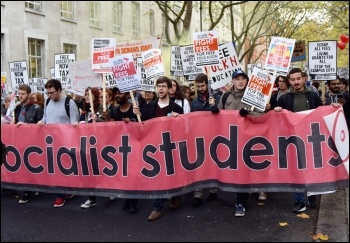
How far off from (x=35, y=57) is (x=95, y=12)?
5.67m

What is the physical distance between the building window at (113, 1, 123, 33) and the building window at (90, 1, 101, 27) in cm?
168

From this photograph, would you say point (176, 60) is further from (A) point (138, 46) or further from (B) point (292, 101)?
(B) point (292, 101)

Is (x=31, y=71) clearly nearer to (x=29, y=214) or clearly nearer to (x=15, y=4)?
(x=15, y=4)

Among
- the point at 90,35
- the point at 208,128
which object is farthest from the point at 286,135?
the point at 90,35

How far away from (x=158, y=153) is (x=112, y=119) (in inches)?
41.3

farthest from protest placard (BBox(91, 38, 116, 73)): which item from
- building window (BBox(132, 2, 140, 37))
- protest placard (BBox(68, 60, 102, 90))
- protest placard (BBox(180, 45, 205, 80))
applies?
building window (BBox(132, 2, 140, 37))

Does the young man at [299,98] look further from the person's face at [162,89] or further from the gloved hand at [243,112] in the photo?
the person's face at [162,89]

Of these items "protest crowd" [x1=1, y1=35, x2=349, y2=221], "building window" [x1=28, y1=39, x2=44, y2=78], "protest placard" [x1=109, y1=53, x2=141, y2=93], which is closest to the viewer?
"protest crowd" [x1=1, y1=35, x2=349, y2=221]

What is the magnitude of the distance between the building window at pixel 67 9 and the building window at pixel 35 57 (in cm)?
230

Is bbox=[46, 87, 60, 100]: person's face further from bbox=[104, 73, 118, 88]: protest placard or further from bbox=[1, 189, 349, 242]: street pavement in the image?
bbox=[1, 189, 349, 242]: street pavement

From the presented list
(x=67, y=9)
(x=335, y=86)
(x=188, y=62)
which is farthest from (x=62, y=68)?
(x=67, y=9)

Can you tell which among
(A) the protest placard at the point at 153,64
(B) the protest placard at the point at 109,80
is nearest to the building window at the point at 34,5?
(B) the protest placard at the point at 109,80

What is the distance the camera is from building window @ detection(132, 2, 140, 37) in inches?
1103

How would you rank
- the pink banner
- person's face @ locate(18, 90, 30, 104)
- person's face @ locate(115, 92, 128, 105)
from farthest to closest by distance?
person's face @ locate(18, 90, 30, 104)
person's face @ locate(115, 92, 128, 105)
the pink banner
